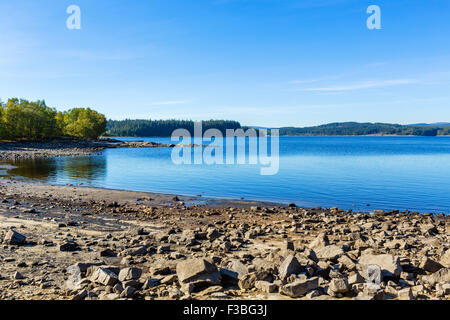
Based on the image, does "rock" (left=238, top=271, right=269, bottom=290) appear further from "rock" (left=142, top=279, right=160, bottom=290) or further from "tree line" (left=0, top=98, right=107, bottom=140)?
"tree line" (left=0, top=98, right=107, bottom=140)

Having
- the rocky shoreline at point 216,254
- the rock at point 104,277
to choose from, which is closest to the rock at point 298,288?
the rocky shoreline at point 216,254

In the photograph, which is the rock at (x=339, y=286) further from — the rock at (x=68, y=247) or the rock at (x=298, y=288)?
the rock at (x=68, y=247)

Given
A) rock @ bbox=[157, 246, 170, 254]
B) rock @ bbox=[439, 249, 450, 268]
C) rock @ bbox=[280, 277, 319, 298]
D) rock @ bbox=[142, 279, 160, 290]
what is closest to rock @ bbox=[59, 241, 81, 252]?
rock @ bbox=[157, 246, 170, 254]

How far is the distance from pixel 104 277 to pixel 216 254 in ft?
14.0

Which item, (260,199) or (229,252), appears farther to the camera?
(260,199)

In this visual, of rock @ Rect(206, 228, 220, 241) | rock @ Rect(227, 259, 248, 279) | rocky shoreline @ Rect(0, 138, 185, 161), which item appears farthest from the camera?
rocky shoreline @ Rect(0, 138, 185, 161)

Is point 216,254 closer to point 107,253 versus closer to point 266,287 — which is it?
point 266,287

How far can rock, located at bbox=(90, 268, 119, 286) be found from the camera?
8633mm

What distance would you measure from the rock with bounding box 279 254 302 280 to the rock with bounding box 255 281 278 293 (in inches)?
20.1

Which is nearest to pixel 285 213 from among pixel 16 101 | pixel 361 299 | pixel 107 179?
pixel 361 299

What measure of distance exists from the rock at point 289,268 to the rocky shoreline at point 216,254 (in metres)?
0.03
